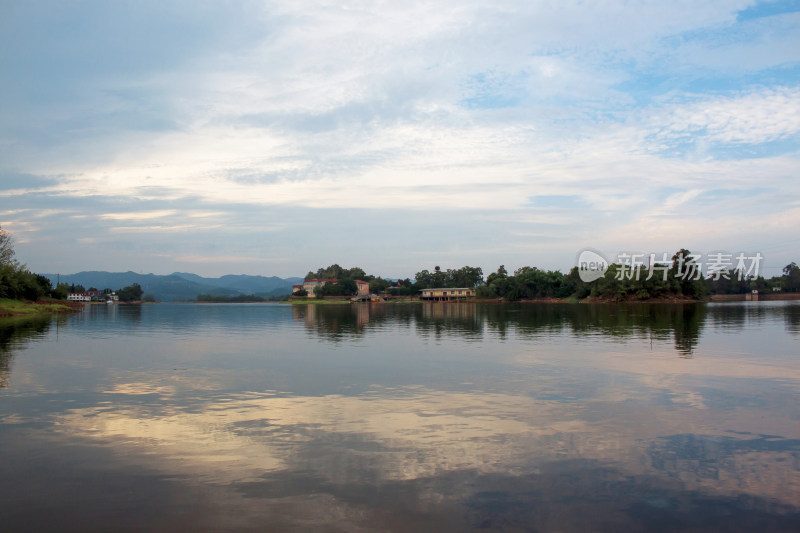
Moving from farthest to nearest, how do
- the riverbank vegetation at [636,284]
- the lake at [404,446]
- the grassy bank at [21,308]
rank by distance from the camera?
the riverbank vegetation at [636,284] < the grassy bank at [21,308] < the lake at [404,446]

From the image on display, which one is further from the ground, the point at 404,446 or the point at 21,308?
the point at 404,446

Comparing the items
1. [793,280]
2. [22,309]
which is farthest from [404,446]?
[793,280]

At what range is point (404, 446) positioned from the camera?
1033 cm

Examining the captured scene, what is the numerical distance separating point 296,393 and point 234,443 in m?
5.13

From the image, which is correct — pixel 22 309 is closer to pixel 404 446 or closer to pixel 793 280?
pixel 404 446

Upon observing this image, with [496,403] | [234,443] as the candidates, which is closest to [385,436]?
[234,443]

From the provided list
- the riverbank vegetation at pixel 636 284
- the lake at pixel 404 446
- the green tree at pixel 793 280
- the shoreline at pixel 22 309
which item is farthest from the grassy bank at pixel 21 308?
the green tree at pixel 793 280

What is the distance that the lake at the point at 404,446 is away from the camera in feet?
23.8

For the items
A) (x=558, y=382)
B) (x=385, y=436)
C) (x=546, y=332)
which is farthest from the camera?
(x=546, y=332)

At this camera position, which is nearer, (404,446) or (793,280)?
(404,446)

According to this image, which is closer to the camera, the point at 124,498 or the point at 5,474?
the point at 124,498

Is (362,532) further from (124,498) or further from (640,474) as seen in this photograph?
(640,474)

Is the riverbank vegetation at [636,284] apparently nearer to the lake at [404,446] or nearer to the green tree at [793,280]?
the green tree at [793,280]

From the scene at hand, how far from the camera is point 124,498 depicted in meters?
7.80
